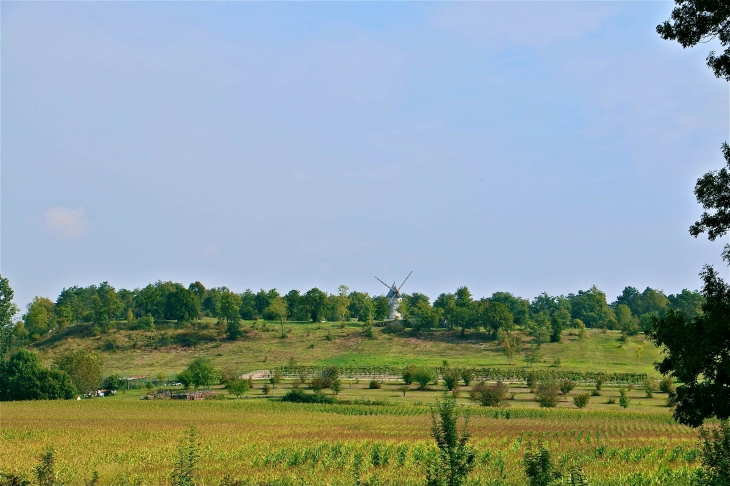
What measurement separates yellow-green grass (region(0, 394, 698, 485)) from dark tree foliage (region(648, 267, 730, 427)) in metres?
5.78

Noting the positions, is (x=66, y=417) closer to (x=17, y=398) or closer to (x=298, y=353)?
(x=17, y=398)

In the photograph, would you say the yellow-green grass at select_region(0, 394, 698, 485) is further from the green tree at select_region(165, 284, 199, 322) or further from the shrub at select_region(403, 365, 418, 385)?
the green tree at select_region(165, 284, 199, 322)

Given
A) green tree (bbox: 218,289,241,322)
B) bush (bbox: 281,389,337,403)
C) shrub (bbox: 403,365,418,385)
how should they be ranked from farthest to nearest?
1. green tree (bbox: 218,289,241,322)
2. shrub (bbox: 403,365,418,385)
3. bush (bbox: 281,389,337,403)

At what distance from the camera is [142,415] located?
220 ft

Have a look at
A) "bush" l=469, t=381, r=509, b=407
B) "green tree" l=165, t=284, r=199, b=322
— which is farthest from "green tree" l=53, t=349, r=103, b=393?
Answer: "green tree" l=165, t=284, r=199, b=322

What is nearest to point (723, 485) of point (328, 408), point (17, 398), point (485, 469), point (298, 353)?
point (485, 469)

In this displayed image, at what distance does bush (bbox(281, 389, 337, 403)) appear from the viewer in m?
79.6

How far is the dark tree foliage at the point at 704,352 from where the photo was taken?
54.3 ft

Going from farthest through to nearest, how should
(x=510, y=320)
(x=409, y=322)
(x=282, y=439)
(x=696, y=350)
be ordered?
(x=409, y=322) → (x=510, y=320) → (x=282, y=439) → (x=696, y=350)

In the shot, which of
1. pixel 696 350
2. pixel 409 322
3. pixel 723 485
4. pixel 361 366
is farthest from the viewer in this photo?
pixel 409 322

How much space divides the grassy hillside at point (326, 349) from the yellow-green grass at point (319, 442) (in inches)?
1819

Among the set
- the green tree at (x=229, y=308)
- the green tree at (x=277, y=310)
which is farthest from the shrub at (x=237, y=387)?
the green tree at (x=277, y=310)

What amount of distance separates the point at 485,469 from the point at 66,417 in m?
48.0

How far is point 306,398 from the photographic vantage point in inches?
3182
